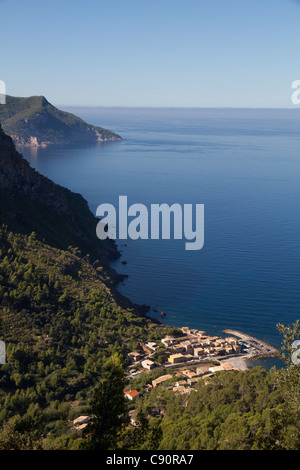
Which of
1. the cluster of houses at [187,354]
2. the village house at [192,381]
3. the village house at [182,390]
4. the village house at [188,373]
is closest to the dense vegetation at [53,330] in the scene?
the cluster of houses at [187,354]

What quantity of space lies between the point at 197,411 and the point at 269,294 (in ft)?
100

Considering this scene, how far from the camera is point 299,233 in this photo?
76062mm

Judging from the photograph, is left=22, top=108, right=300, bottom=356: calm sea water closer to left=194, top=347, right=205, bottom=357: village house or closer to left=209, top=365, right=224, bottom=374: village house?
left=194, top=347, right=205, bottom=357: village house

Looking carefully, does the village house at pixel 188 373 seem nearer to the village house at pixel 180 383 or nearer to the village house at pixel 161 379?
the village house at pixel 161 379

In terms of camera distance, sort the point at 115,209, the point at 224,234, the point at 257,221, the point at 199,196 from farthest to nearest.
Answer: the point at 199,196 < the point at 115,209 < the point at 257,221 < the point at 224,234

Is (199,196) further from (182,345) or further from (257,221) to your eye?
(182,345)

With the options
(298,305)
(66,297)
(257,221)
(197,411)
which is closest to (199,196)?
(257,221)

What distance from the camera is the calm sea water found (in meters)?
47.4

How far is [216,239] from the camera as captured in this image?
7206cm

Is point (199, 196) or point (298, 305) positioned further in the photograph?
point (199, 196)

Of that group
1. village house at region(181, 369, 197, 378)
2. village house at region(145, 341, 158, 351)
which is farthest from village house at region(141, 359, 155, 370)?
village house at region(145, 341, 158, 351)

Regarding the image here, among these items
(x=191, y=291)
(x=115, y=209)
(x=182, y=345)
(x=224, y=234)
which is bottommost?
(x=182, y=345)
